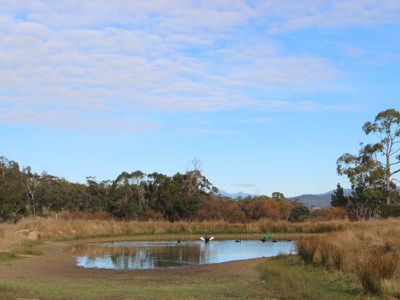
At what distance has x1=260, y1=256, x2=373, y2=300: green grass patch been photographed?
12.5 meters

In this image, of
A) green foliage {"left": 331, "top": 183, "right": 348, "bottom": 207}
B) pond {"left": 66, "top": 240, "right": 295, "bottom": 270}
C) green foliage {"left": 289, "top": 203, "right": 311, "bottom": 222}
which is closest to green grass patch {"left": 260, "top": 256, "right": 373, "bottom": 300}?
pond {"left": 66, "top": 240, "right": 295, "bottom": 270}

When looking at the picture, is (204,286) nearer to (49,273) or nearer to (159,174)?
(49,273)

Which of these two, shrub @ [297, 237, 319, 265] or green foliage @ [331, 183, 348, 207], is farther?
green foliage @ [331, 183, 348, 207]

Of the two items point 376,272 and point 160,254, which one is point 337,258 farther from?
point 160,254

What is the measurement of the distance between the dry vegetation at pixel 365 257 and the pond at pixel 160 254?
5971 mm

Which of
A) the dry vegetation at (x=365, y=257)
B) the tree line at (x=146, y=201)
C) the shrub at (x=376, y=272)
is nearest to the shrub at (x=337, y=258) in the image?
the dry vegetation at (x=365, y=257)

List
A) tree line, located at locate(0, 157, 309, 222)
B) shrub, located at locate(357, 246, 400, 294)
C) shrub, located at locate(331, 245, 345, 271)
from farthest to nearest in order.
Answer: tree line, located at locate(0, 157, 309, 222) < shrub, located at locate(331, 245, 345, 271) < shrub, located at locate(357, 246, 400, 294)

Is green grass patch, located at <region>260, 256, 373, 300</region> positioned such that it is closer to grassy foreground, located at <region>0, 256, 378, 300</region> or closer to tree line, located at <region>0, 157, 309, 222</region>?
grassy foreground, located at <region>0, 256, 378, 300</region>

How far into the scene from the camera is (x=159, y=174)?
71.5m

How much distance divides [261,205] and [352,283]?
62.2 m

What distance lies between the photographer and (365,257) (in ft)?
48.5

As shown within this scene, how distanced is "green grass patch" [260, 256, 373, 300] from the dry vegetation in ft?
1.36

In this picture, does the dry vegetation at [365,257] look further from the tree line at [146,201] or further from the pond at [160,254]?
the tree line at [146,201]

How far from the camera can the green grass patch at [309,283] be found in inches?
492
